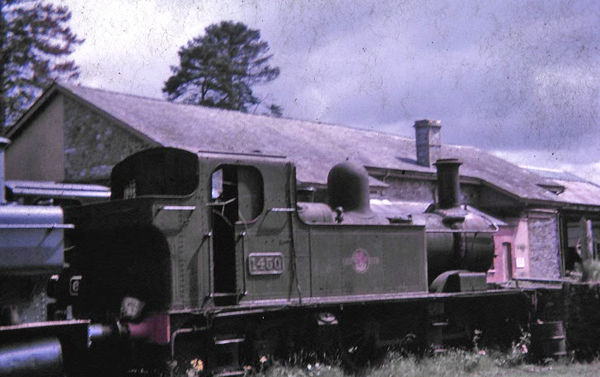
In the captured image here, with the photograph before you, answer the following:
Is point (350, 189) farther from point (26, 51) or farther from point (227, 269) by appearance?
point (26, 51)

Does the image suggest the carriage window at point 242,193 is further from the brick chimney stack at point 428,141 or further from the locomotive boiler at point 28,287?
the brick chimney stack at point 428,141

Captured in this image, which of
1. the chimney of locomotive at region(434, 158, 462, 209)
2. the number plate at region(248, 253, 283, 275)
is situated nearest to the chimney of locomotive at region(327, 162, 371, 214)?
the number plate at region(248, 253, 283, 275)

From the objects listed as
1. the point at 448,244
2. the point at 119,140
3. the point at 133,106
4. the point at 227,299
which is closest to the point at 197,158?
the point at 227,299

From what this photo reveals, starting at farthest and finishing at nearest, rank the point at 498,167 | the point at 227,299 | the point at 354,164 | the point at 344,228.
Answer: the point at 498,167 < the point at 354,164 < the point at 344,228 < the point at 227,299

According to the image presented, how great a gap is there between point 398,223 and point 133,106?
12634mm

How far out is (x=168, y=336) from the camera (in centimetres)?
797

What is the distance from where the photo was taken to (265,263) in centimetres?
882

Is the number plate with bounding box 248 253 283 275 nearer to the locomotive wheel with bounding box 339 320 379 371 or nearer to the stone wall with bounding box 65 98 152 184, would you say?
the locomotive wheel with bounding box 339 320 379 371

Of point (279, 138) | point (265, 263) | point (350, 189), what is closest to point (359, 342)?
point (350, 189)

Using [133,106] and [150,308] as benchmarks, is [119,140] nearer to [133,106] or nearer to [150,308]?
[133,106]

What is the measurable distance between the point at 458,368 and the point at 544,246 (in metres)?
19.3

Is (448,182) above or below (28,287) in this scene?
above

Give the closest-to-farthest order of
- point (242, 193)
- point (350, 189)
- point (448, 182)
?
1. point (242, 193)
2. point (350, 189)
3. point (448, 182)

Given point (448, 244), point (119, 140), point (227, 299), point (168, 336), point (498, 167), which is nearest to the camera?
point (168, 336)
